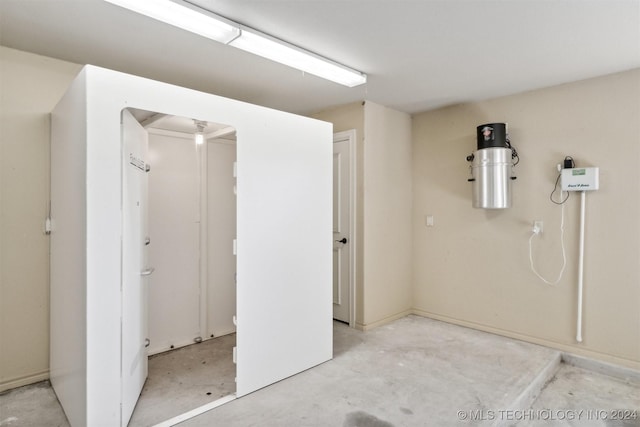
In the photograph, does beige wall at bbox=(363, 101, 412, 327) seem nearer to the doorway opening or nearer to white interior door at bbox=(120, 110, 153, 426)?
the doorway opening

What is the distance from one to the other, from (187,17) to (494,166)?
2.86 metres

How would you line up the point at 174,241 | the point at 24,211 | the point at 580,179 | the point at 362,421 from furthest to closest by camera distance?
the point at 174,241, the point at 580,179, the point at 24,211, the point at 362,421

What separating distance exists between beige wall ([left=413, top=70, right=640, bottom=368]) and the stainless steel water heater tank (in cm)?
21

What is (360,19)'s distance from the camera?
2141 millimetres

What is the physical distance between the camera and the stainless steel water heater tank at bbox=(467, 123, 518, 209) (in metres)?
3.39

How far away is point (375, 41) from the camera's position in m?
2.42

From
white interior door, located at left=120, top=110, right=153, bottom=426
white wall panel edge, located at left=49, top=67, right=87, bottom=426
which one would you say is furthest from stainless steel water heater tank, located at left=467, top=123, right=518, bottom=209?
white wall panel edge, located at left=49, top=67, right=87, bottom=426

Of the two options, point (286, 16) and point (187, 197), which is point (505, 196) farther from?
point (187, 197)

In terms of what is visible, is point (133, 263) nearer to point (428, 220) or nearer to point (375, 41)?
point (375, 41)

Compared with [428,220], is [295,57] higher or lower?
higher

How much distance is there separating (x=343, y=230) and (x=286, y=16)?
2421 millimetres

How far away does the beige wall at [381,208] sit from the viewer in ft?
12.6

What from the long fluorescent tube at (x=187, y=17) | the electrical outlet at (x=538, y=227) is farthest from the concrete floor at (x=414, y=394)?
the long fluorescent tube at (x=187, y=17)

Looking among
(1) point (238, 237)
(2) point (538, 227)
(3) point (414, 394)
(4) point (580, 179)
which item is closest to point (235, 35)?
(1) point (238, 237)
